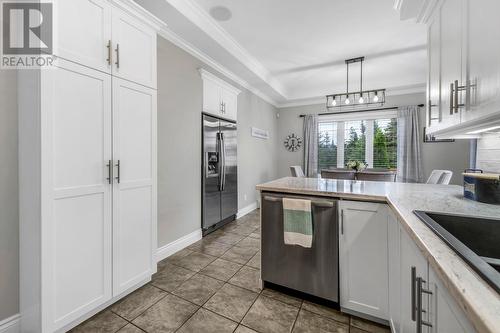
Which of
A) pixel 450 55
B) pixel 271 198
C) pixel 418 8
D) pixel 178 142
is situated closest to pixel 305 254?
pixel 271 198

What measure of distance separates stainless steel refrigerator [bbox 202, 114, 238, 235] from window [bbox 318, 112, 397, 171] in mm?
2959

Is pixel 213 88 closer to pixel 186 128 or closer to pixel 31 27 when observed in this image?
pixel 186 128

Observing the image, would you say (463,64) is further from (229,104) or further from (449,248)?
(229,104)

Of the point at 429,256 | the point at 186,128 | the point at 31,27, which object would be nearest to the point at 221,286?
the point at 429,256

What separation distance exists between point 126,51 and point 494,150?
442 cm

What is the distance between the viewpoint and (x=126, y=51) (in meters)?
1.86

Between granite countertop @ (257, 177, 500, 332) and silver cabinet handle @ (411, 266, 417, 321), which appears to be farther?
silver cabinet handle @ (411, 266, 417, 321)

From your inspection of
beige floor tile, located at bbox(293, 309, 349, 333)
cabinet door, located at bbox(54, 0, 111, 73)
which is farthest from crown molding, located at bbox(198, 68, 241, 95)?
beige floor tile, located at bbox(293, 309, 349, 333)

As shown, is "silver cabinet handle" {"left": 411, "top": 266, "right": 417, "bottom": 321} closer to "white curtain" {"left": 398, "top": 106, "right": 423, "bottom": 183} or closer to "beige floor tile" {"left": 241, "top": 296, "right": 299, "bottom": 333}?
"beige floor tile" {"left": 241, "top": 296, "right": 299, "bottom": 333}

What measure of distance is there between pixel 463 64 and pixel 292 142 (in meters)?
5.00

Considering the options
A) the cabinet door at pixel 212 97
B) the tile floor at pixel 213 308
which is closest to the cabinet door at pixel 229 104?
the cabinet door at pixel 212 97

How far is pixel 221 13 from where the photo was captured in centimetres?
266

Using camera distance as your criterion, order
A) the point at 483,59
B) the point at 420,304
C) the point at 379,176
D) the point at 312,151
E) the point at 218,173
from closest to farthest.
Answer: the point at 420,304 → the point at 483,59 → the point at 379,176 → the point at 218,173 → the point at 312,151

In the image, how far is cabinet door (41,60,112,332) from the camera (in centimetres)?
139
